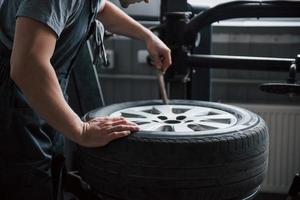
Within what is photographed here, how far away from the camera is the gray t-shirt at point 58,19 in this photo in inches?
44.1

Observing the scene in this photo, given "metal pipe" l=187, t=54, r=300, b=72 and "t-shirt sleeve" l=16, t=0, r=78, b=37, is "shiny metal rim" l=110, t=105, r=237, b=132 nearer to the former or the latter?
"metal pipe" l=187, t=54, r=300, b=72

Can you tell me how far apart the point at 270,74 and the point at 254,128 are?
4.55 feet

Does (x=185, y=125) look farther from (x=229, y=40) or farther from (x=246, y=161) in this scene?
(x=229, y=40)

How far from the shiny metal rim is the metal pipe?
0.32 meters

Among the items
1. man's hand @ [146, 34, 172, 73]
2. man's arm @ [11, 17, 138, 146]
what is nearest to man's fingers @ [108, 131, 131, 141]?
man's arm @ [11, 17, 138, 146]

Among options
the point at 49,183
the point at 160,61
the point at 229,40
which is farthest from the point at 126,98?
the point at 49,183

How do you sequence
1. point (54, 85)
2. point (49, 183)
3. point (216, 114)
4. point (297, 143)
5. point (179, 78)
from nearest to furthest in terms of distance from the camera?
1. point (54, 85)
2. point (49, 183)
3. point (216, 114)
4. point (179, 78)
5. point (297, 143)

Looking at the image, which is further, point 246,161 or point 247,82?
point 247,82

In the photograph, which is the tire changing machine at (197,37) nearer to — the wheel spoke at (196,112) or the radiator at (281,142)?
the wheel spoke at (196,112)

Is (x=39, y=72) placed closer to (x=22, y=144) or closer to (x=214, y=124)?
(x=22, y=144)

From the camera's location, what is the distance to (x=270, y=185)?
269 cm

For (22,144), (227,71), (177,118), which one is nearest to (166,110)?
(177,118)

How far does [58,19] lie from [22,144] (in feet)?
1.37

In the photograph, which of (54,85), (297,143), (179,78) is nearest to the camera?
(54,85)
